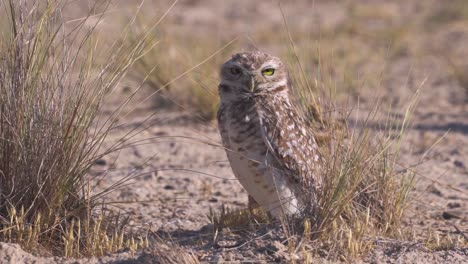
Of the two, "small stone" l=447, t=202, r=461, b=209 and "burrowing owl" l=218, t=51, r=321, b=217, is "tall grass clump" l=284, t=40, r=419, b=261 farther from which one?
"small stone" l=447, t=202, r=461, b=209

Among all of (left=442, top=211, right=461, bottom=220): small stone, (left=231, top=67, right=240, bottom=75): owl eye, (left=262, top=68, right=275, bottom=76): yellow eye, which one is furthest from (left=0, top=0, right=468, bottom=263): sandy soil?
(left=262, top=68, right=275, bottom=76): yellow eye

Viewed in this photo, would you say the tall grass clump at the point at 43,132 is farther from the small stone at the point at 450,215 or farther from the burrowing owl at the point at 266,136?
the small stone at the point at 450,215

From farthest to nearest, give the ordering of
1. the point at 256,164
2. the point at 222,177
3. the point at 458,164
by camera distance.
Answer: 1. the point at 458,164
2. the point at 222,177
3. the point at 256,164

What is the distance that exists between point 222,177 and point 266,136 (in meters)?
1.84

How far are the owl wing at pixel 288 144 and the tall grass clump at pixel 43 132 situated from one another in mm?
988

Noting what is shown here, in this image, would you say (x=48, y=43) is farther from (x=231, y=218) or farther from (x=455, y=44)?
(x=455, y=44)

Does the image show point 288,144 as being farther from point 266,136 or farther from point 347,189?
point 347,189

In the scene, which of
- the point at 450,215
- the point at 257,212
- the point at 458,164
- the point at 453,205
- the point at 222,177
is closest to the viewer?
the point at 257,212

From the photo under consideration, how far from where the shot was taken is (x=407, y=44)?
12.5 m

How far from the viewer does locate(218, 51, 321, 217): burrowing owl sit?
558cm

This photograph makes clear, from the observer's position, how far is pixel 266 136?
5625 millimetres

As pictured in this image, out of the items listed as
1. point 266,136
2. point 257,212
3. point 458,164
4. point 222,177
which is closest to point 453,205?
point 458,164

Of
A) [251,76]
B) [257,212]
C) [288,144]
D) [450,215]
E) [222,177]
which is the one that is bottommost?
[257,212]

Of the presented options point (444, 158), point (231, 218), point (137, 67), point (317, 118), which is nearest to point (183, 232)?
point (231, 218)
